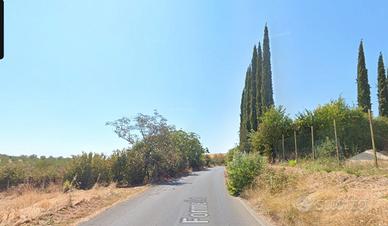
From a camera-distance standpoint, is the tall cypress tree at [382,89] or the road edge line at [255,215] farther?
the tall cypress tree at [382,89]

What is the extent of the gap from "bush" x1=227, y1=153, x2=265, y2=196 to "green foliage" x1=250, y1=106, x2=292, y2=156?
35.4ft

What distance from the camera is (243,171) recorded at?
24.1 metres

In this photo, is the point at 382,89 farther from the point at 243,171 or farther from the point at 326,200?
the point at 326,200

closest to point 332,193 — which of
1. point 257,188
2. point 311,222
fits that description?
point 311,222

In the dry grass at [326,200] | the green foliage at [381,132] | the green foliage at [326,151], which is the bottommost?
the dry grass at [326,200]

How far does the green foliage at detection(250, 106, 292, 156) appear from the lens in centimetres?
3531

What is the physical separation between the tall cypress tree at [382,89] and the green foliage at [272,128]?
18.8m

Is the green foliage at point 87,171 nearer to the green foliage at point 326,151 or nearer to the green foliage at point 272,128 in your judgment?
the green foliage at point 272,128

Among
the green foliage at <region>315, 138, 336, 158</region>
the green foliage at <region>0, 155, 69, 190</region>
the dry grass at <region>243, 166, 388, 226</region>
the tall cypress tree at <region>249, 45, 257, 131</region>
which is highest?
the tall cypress tree at <region>249, 45, 257, 131</region>

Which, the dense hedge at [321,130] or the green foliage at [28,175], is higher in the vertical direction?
the dense hedge at [321,130]

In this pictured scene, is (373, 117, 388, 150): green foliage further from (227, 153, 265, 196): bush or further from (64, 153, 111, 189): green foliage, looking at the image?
(64, 153, 111, 189): green foliage

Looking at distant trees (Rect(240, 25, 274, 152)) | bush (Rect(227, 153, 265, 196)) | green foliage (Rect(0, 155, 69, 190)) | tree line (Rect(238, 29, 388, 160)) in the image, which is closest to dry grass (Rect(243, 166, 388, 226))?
bush (Rect(227, 153, 265, 196))

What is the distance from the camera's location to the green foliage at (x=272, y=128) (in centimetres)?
3531

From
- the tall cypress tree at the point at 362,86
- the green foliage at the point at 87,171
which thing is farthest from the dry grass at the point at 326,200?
the tall cypress tree at the point at 362,86
